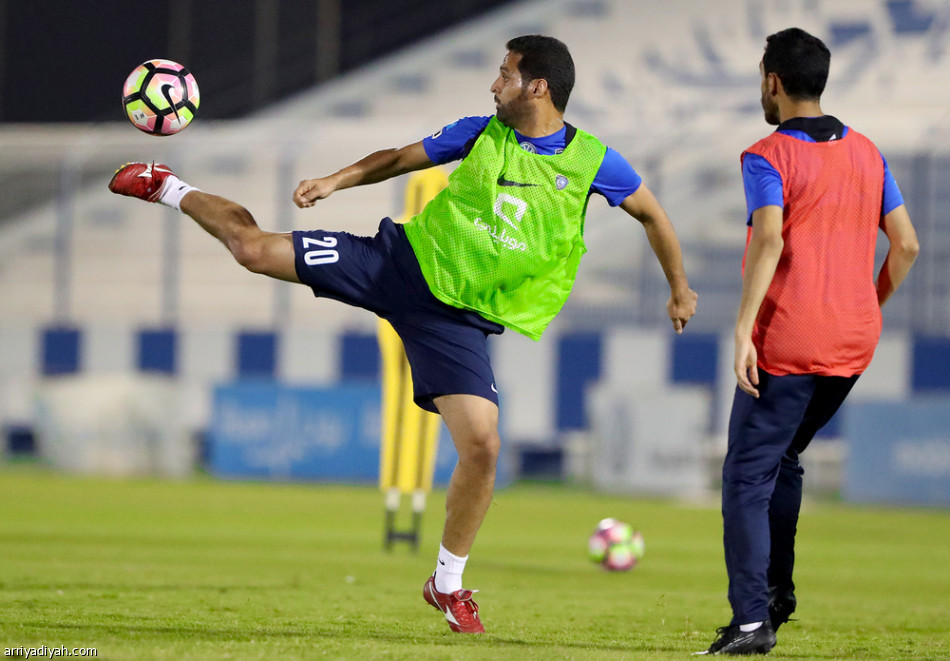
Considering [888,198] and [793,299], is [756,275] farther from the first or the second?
[888,198]

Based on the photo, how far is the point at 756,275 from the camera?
4379 mm

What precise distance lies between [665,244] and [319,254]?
132 centimetres

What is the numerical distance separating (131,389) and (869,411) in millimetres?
9786

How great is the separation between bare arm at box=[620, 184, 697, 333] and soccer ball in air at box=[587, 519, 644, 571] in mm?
3682

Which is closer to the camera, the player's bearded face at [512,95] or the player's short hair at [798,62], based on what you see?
the player's short hair at [798,62]

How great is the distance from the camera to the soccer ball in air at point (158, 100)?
5.80 metres

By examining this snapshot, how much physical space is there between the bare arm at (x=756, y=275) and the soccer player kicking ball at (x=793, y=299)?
0.01 meters

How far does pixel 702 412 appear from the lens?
15930 millimetres

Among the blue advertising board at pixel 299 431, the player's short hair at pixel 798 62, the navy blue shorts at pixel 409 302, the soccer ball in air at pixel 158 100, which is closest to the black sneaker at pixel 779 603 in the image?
the navy blue shorts at pixel 409 302

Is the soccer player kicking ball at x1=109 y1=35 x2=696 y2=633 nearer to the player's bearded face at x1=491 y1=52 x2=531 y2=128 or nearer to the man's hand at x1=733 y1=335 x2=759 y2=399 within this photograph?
the player's bearded face at x1=491 y1=52 x2=531 y2=128

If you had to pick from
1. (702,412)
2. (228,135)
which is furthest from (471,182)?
(228,135)

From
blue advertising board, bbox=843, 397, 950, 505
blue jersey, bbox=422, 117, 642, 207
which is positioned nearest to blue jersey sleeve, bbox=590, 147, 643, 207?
blue jersey, bbox=422, 117, 642, 207

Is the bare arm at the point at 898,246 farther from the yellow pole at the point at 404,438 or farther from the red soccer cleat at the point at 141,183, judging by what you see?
the yellow pole at the point at 404,438

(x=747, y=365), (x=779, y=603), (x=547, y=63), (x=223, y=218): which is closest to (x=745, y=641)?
(x=779, y=603)
